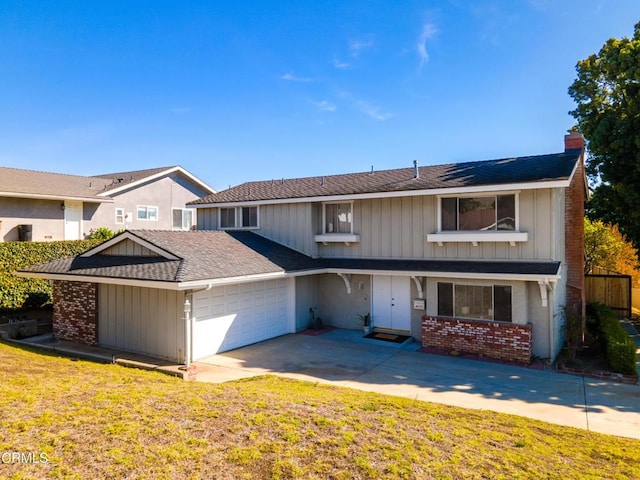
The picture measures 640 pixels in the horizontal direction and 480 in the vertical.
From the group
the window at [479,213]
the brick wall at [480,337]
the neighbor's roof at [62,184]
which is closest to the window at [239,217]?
the window at [479,213]

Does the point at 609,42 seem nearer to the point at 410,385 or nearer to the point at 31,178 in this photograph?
the point at 410,385

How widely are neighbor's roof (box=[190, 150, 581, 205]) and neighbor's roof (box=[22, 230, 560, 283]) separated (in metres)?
2.48

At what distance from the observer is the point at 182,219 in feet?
91.8

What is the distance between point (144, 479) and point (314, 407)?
116 inches

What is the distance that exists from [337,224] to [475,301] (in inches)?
231

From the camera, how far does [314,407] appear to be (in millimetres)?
6480

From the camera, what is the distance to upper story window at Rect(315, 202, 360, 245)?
1511cm

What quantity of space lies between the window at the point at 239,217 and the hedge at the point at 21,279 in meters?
7.23

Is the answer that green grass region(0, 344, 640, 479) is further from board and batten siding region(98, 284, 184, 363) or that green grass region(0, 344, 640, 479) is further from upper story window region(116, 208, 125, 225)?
upper story window region(116, 208, 125, 225)

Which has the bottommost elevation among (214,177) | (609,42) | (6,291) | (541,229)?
(6,291)

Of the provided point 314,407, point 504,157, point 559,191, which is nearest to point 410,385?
point 314,407

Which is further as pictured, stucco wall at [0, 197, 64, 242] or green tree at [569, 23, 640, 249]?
stucco wall at [0, 197, 64, 242]

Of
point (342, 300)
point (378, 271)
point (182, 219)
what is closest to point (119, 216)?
point (182, 219)

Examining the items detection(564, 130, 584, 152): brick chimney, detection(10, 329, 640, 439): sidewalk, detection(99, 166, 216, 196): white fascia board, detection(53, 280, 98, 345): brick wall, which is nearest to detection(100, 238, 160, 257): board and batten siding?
detection(53, 280, 98, 345): brick wall
